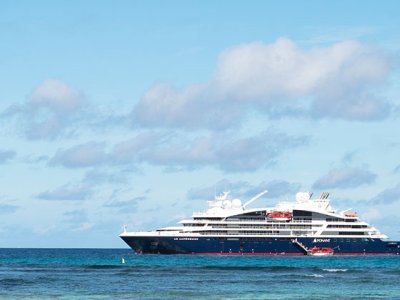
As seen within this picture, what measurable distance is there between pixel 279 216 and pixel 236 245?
9805mm

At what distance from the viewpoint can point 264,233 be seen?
16112cm

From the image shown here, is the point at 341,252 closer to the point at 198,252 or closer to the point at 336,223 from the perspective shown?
the point at 336,223

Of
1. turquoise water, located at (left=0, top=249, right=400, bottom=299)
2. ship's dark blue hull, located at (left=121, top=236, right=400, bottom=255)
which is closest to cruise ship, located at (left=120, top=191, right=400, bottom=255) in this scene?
ship's dark blue hull, located at (left=121, top=236, right=400, bottom=255)

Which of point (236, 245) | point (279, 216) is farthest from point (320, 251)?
point (236, 245)

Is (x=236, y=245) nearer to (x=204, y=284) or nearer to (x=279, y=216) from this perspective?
(x=279, y=216)

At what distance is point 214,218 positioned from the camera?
6344 inches

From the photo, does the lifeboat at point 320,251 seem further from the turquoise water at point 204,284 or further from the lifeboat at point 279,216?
the turquoise water at point 204,284

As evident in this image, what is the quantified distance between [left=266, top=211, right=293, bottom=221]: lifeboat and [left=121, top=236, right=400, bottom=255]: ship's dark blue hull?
12.9 feet

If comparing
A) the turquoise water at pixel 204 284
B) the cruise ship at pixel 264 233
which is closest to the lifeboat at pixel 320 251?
the cruise ship at pixel 264 233

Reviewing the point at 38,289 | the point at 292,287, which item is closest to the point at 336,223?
the point at 292,287

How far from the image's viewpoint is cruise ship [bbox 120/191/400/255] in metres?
158

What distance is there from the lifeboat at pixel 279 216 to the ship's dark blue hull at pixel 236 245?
3.92 metres

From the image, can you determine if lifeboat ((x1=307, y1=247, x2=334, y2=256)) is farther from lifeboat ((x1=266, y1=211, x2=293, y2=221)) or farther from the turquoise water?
the turquoise water

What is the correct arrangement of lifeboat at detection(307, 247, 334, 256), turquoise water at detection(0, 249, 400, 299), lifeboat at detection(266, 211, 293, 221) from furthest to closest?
lifeboat at detection(266, 211, 293, 221)
lifeboat at detection(307, 247, 334, 256)
turquoise water at detection(0, 249, 400, 299)
